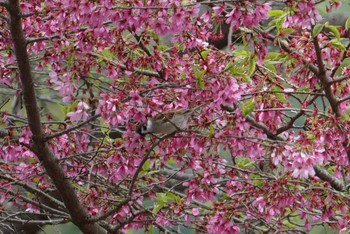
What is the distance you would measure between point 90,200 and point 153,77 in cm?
77

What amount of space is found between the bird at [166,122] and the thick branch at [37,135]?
56 centimetres

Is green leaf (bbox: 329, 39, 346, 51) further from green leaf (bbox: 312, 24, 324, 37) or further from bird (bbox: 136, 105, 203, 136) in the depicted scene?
bird (bbox: 136, 105, 203, 136)

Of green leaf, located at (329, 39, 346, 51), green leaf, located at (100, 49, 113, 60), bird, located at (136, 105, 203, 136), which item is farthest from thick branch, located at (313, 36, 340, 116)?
green leaf, located at (100, 49, 113, 60)

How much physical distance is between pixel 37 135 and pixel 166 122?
2.40ft

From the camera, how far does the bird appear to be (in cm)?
304

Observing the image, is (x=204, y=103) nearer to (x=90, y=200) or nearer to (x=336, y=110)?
(x=336, y=110)

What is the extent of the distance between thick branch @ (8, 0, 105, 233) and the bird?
0.56m

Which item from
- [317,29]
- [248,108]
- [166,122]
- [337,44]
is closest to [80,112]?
[166,122]

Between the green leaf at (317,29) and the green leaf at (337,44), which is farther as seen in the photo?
the green leaf at (337,44)

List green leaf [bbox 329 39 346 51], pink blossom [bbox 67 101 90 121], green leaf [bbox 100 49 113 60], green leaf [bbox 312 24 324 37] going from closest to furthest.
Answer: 1. pink blossom [bbox 67 101 90 121]
2. green leaf [bbox 312 24 324 37]
3. green leaf [bbox 329 39 346 51]
4. green leaf [bbox 100 49 113 60]

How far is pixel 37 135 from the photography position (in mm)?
3404

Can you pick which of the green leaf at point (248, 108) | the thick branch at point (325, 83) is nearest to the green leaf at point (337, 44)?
the thick branch at point (325, 83)

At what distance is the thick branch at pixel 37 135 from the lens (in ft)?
10.1

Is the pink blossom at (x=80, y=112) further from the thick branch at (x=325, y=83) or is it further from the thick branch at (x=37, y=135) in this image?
the thick branch at (x=325, y=83)
